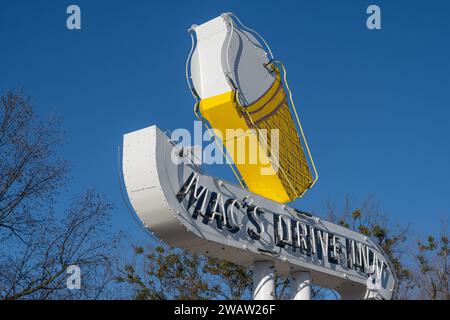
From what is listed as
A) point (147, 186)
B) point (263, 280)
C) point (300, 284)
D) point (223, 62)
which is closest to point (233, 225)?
point (263, 280)

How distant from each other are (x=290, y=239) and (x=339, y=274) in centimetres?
193

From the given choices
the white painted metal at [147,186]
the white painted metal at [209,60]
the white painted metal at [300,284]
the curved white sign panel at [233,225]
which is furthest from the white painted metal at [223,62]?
the white painted metal at [300,284]

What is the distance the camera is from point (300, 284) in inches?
558

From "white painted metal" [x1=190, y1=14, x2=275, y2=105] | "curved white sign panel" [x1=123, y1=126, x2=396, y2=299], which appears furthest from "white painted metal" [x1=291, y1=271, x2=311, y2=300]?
"white painted metal" [x1=190, y1=14, x2=275, y2=105]

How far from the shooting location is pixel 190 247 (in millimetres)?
11859

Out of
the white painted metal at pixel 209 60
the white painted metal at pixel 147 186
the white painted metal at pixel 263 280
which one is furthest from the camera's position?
the white painted metal at pixel 209 60

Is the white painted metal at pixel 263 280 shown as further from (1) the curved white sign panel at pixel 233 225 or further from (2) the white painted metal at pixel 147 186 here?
(2) the white painted metal at pixel 147 186

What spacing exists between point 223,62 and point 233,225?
3.31 meters

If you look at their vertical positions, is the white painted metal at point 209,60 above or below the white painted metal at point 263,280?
above

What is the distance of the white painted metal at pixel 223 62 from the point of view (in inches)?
529

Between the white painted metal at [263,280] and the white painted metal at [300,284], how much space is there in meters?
1.07

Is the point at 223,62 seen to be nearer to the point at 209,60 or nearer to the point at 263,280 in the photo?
the point at 209,60

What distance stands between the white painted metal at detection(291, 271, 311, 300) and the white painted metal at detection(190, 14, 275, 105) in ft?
12.3
